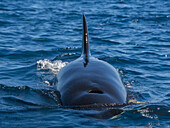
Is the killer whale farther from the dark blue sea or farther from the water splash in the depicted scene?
the water splash

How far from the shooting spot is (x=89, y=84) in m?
7.08

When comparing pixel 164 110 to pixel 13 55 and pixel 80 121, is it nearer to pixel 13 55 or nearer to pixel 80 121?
pixel 80 121

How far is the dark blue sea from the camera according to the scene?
6621mm

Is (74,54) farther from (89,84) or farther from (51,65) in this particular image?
(89,84)

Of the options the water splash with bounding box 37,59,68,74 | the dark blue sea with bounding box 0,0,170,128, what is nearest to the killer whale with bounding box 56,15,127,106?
the dark blue sea with bounding box 0,0,170,128

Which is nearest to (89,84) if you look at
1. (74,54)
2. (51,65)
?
(51,65)

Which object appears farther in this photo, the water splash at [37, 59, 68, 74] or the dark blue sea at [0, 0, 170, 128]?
the water splash at [37, 59, 68, 74]

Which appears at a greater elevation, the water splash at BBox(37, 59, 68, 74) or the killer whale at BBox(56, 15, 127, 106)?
the killer whale at BBox(56, 15, 127, 106)

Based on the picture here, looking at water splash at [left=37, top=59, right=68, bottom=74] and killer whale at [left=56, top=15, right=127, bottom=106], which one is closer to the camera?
killer whale at [left=56, top=15, right=127, bottom=106]

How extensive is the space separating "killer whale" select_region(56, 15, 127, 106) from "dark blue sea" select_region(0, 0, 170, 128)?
286 mm

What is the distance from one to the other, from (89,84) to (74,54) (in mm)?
6176

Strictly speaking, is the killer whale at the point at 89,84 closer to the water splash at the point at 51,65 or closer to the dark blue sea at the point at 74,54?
the dark blue sea at the point at 74,54

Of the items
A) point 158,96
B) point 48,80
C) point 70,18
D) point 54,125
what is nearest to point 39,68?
point 48,80

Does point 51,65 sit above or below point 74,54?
below
